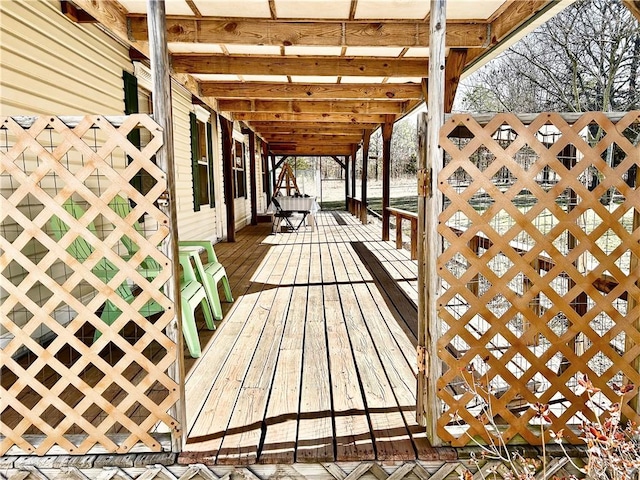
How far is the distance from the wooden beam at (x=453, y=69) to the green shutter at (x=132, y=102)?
2974mm

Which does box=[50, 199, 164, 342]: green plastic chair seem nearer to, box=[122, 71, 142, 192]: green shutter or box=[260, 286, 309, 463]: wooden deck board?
box=[260, 286, 309, 463]: wooden deck board

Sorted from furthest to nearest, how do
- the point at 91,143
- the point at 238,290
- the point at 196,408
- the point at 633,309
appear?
the point at 238,290 < the point at 91,143 < the point at 196,408 < the point at 633,309

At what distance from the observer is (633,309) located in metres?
1.83

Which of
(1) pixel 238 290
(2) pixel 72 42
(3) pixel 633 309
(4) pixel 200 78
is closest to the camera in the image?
(3) pixel 633 309

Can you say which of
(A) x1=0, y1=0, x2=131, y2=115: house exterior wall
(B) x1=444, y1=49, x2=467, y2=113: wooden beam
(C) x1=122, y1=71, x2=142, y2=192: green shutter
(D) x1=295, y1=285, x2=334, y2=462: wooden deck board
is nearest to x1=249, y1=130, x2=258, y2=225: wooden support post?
(C) x1=122, y1=71, x2=142, y2=192: green shutter

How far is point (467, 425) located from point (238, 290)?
2895 millimetres

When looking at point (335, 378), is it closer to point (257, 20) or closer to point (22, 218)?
point (22, 218)

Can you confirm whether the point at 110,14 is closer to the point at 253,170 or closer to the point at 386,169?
the point at 386,169

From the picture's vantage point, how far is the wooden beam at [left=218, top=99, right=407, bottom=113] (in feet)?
22.6

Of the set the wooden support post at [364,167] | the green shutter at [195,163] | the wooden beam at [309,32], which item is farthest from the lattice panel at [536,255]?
the wooden support post at [364,167]

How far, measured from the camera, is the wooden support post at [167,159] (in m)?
1.65

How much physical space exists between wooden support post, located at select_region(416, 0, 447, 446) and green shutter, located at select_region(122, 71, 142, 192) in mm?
3086

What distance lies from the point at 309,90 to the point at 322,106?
1.16 meters

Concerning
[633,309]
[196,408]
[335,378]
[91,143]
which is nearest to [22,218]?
[196,408]
